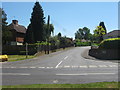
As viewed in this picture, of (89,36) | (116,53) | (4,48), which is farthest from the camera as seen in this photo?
(89,36)

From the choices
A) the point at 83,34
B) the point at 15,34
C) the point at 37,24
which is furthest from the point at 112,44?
the point at 83,34

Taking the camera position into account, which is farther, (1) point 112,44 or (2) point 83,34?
(2) point 83,34

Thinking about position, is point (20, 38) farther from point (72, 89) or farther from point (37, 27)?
point (72, 89)

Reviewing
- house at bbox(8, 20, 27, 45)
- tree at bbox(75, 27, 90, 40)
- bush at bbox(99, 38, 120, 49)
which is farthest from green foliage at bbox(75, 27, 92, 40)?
bush at bbox(99, 38, 120, 49)

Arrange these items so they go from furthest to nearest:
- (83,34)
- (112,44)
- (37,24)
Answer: (83,34), (37,24), (112,44)

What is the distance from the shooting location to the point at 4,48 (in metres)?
47.7

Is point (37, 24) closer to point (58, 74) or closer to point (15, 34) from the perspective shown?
point (15, 34)

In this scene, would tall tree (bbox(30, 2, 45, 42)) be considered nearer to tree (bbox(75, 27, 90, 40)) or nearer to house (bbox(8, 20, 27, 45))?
house (bbox(8, 20, 27, 45))

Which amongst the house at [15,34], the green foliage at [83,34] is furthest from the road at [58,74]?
the green foliage at [83,34]

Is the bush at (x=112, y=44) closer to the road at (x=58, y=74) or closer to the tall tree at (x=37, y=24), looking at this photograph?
the road at (x=58, y=74)

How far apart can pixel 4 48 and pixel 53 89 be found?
4116 centimetres

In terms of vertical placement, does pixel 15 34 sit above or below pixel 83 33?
below

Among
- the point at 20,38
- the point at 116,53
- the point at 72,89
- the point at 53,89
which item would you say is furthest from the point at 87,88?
the point at 20,38

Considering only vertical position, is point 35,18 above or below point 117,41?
above
